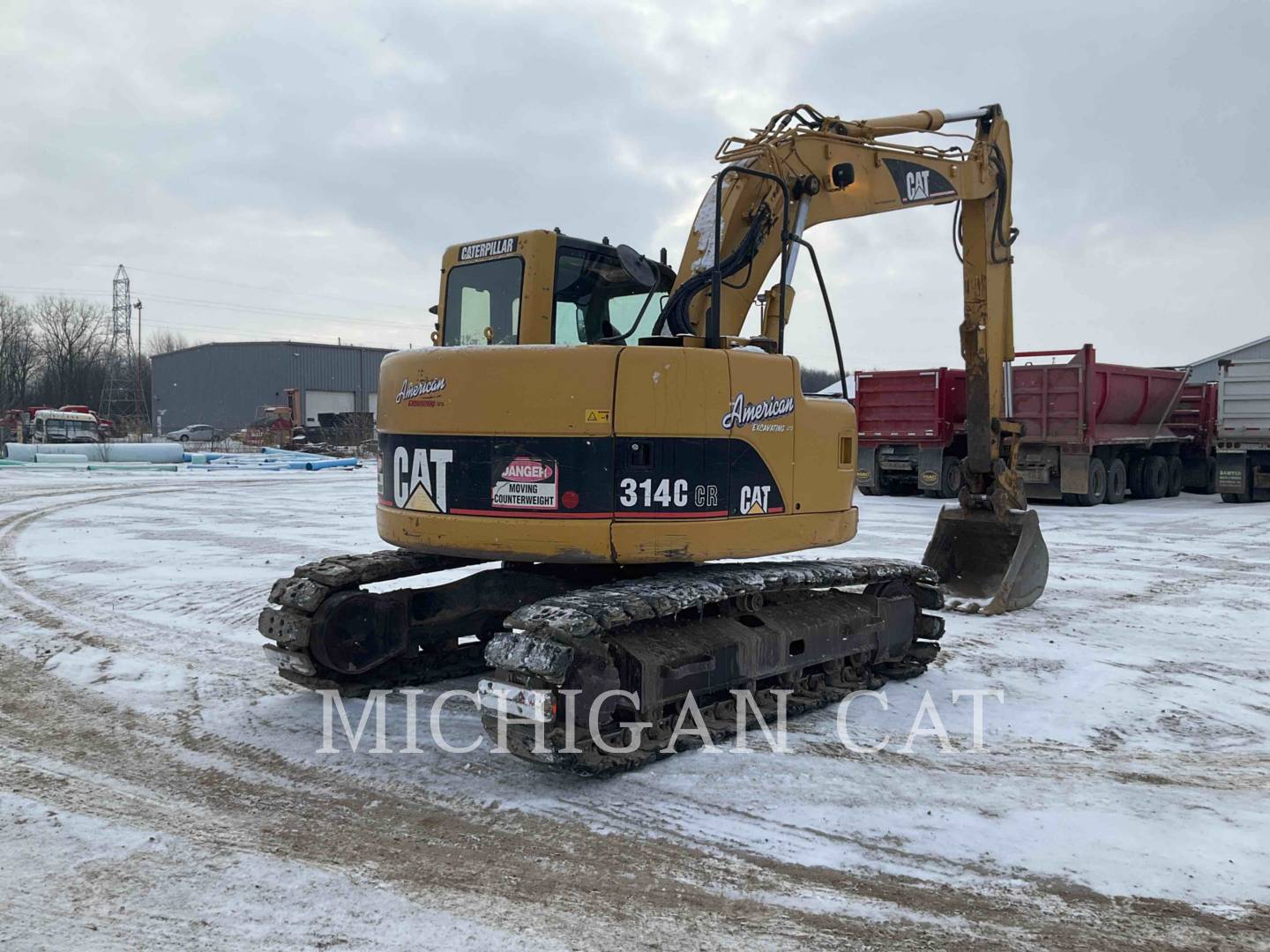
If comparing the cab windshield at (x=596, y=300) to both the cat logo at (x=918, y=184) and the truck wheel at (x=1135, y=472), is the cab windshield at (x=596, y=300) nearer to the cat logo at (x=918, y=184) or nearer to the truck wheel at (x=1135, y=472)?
the cat logo at (x=918, y=184)

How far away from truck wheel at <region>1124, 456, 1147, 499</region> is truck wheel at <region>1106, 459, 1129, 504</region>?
1093mm

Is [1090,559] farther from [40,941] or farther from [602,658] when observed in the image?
[40,941]

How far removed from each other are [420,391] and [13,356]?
79184 millimetres

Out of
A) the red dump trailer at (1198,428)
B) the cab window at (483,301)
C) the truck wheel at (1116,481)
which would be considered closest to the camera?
the cab window at (483,301)

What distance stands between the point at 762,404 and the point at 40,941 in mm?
3987

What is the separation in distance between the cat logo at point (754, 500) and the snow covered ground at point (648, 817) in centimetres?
125

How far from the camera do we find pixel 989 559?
358 inches

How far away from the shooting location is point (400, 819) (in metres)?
4.31

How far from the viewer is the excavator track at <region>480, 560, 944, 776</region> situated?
4621 mm

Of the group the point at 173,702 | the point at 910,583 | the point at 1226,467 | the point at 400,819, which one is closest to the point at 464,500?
the point at 400,819

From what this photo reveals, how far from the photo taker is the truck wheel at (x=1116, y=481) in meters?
20.2

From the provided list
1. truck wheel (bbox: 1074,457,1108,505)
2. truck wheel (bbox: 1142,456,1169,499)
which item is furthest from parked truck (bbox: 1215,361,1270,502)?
truck wheel (bbox: 1074,457,1108,505)

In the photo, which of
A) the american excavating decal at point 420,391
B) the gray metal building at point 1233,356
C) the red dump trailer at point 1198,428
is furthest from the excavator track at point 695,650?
the gray metal building at point 1233,356

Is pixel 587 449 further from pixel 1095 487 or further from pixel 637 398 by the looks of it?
pixel 1095 487
